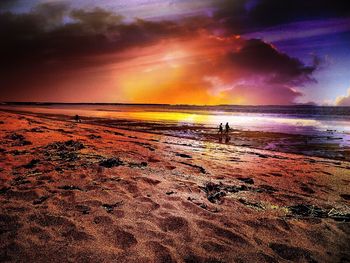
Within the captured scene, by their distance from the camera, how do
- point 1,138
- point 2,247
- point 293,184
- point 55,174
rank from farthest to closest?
point 1,138
point 293,184
point 55,174
point 2,247

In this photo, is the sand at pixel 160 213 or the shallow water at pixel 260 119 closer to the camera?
the sand at pixel 160 213

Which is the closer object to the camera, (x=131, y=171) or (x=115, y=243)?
(x=115, y=243)

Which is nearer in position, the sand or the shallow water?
the sand

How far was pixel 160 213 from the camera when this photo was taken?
14.3ft

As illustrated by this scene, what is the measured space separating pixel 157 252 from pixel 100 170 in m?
3.48

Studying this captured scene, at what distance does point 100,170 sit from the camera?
6398 mm

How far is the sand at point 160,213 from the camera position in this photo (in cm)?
338

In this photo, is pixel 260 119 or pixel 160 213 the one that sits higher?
pixel 260 119

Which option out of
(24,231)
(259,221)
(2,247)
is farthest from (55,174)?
(259,221)

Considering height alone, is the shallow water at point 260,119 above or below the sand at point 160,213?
above

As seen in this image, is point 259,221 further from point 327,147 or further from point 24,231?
point 327,147

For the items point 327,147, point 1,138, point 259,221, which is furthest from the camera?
point 327,147

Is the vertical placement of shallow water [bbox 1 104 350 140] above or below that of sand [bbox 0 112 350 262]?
above

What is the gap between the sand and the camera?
11.1 ft
